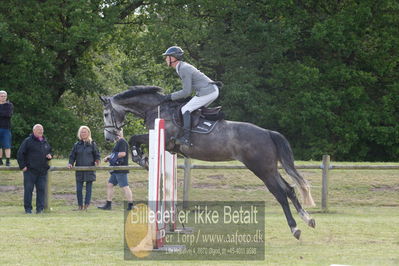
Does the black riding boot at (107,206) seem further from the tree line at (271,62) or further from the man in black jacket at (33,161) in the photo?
the tree line at (271,62)

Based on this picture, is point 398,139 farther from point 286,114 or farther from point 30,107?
point 30,107

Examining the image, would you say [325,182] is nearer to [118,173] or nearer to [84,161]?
[118,173]

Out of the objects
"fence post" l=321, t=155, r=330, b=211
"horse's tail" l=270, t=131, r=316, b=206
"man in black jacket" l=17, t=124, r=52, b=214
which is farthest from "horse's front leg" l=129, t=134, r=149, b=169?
"fence post" l=321, t=155, r=330, b=211

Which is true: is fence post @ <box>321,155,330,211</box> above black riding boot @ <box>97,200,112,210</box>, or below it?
above

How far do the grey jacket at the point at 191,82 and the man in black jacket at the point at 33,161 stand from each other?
525 cm

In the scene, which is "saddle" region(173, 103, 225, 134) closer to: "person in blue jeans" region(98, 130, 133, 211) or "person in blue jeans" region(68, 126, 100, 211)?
"person in blue jeans" region(98, 130, 133, 211)

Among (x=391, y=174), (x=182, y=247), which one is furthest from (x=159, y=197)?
(x=391, y=174)

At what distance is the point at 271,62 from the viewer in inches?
1303

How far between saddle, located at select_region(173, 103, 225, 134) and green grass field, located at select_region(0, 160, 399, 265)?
6.24 feet

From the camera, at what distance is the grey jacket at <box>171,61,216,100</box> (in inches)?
454

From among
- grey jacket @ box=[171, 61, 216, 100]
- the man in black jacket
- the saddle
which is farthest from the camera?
the man in black jacket

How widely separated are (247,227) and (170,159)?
8.27 ft

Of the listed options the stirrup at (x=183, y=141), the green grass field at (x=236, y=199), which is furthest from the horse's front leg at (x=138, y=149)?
Answer: the green grass field at (x=236, y=199)

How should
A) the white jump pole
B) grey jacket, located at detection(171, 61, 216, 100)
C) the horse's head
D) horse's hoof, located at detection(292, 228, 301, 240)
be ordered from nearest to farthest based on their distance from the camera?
1. the white jump pole
2. horse's hoof, located at detection(292, 228, 301, 240)
3. grey jacket, located at detection(171, 61, 216, 100)
4. the horse's head
